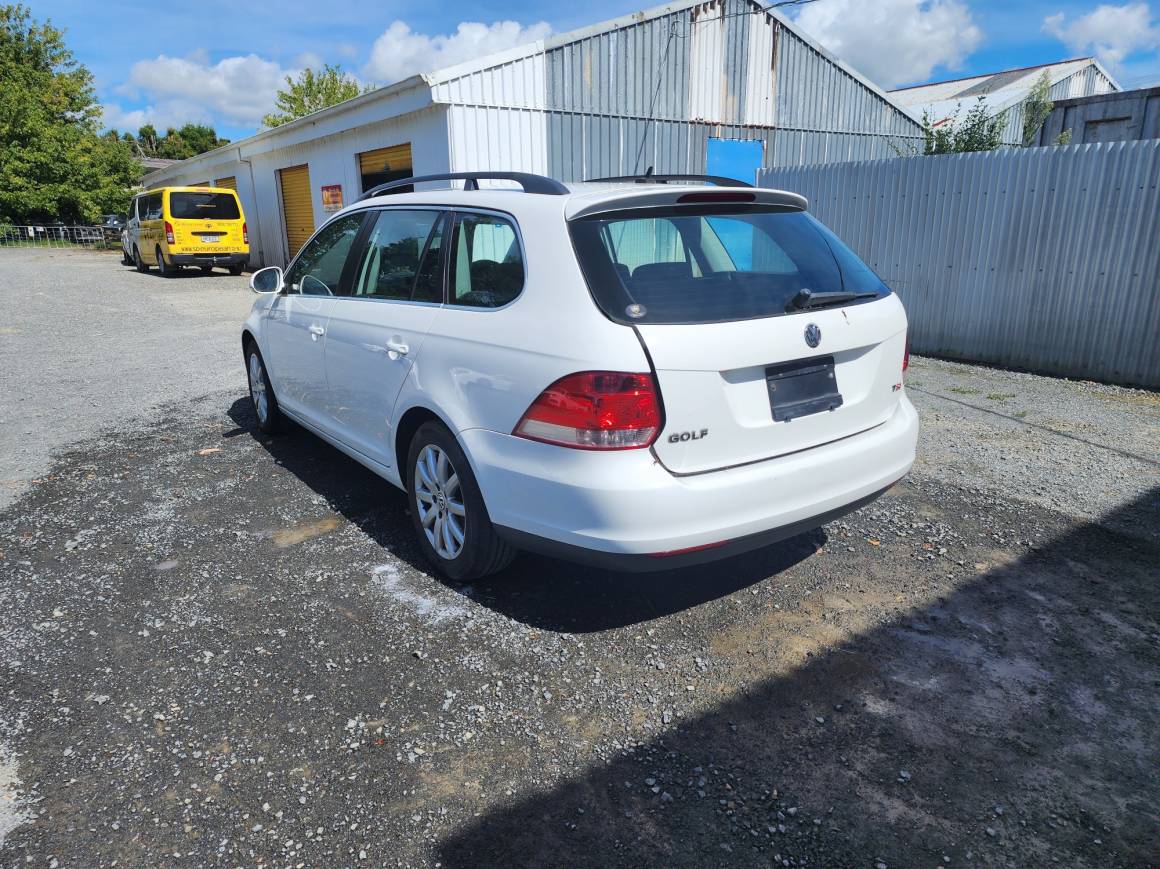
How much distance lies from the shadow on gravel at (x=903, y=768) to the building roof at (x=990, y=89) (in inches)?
806

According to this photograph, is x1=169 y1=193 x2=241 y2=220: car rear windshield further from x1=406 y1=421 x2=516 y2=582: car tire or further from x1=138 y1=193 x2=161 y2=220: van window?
x1=406 y1=421 x2=516 y2=582: car tire

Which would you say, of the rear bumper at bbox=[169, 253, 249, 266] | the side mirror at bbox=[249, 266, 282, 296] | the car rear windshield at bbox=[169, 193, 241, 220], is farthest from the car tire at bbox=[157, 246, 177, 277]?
the side mirror at bbox=[249, 266, 282, 296]

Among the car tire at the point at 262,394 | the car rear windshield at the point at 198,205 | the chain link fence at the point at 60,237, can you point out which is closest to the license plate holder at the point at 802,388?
the car tire at the point at 262,394

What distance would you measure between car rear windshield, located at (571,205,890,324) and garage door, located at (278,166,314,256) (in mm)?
16908

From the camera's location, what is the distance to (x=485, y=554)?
11.3 ft

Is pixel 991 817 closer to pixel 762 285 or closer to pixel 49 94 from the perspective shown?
pixel 762 285

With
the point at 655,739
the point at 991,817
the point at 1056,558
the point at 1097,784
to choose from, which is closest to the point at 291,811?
the point at 655,739

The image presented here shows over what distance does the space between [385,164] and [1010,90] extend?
18.6m

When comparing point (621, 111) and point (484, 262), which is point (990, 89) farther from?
point (484, 262)

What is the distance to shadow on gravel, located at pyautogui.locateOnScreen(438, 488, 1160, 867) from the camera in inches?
86.2

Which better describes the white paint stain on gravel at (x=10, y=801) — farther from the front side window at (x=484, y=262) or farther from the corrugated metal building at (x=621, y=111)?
the corrugated metal building at (x=621, y=111)

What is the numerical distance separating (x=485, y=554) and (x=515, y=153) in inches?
406

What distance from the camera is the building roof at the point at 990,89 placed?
69.9 feet

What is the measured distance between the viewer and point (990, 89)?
23.6m
